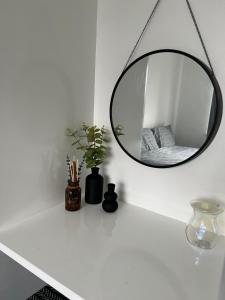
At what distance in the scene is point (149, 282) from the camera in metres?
0.83

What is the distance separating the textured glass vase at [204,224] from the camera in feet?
3.52

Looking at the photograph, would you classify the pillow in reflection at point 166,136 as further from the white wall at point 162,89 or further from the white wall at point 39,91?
the white wall at point 39,91

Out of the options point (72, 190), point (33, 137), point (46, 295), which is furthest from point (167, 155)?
point (46, 295)

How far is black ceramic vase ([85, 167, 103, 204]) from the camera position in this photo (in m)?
1.32

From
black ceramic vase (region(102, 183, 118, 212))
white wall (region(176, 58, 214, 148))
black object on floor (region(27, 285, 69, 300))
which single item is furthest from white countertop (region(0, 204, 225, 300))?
white wall (region(176, 58, 214, 148))

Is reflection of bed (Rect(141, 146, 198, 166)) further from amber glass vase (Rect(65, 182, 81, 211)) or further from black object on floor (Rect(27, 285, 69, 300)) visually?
black object on floor (Rect(27, 285, 69, 300))

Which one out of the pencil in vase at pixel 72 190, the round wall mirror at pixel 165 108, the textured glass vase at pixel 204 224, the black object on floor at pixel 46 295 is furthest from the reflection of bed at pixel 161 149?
the black object on floor at pixel 46 295

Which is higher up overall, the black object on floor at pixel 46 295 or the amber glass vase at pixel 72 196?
the amber glass vase at pixel 72 196

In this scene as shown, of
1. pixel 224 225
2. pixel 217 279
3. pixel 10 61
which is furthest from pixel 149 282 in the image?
pixel 10 61

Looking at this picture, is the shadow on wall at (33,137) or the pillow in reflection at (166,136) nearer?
the shadow on wall at (33,137)

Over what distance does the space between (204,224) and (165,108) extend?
53 cm

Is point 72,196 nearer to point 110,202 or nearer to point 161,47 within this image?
point 110,202

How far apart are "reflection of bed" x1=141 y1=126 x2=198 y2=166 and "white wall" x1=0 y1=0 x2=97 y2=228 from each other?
1.21 feet

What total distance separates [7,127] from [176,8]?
85 cm
